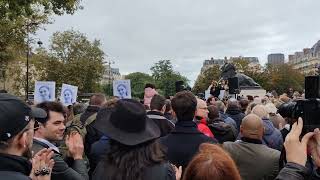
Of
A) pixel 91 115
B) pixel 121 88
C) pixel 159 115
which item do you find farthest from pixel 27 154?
pixel 121 88

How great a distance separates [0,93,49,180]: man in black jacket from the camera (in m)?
3.15

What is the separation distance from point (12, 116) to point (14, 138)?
138 millimetres

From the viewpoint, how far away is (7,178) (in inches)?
121

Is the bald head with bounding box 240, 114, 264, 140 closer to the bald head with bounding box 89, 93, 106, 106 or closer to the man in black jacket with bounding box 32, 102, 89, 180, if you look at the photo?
the man in black jacket with bounding box 32, 102, 89, 180

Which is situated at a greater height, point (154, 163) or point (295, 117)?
point (295, 117)

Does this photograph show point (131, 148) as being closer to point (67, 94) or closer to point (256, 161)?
point (256, 161)

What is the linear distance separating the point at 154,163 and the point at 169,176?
5.9 inches

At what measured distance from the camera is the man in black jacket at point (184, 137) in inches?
205

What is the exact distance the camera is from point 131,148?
364 centimetres

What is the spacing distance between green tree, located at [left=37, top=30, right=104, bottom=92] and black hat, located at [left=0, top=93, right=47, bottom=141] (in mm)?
56218

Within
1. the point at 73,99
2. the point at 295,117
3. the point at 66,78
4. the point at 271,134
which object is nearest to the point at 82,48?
the point at 66,78

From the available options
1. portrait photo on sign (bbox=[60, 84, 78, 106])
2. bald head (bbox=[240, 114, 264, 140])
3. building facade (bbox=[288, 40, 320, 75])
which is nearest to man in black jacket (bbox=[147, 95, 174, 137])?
bald head (bbox=[240, 114, 264, 140])

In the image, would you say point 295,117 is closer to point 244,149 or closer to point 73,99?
point 244,149

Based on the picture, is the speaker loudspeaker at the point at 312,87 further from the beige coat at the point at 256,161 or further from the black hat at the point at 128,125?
the beige coat at the point at 256,161
